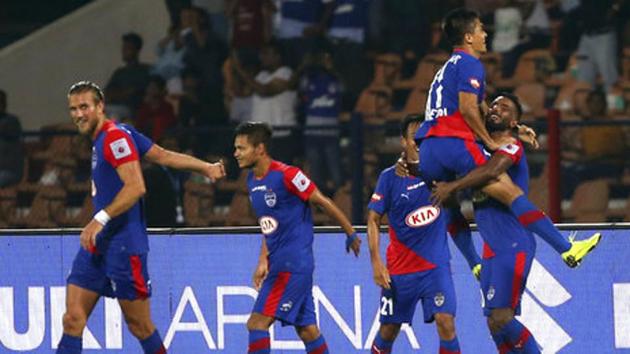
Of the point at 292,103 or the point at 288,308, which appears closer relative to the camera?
the point at 288,308

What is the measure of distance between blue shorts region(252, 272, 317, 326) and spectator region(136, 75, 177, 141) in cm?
619

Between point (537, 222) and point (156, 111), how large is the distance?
7.79 metres

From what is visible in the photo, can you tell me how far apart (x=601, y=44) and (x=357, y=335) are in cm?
574

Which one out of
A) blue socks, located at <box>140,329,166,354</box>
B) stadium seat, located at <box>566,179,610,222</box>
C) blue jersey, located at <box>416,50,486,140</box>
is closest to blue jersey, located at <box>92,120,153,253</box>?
blue socks, located at <box>140,329,166,354</box>

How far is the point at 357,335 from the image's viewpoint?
12867 millimetres

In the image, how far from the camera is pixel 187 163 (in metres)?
11.2

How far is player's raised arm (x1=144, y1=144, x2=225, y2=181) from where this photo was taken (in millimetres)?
10938

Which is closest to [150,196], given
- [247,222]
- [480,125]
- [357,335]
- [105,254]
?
[247,222]

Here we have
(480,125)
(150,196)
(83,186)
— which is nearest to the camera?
(480,125)

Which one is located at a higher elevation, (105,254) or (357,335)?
(105,254)

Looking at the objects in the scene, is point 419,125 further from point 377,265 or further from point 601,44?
point 601,44

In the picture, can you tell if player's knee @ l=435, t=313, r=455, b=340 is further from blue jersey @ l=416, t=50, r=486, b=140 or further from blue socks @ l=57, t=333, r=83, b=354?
blue socks @ l=57, t=333, r=83, b=354

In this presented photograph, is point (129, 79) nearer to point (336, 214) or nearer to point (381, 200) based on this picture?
point (381, 200)

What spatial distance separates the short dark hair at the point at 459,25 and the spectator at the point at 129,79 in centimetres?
820
